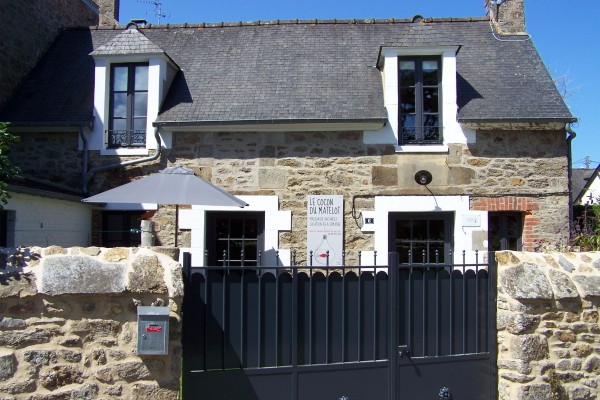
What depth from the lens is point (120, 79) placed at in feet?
33.3

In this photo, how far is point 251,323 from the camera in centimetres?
479

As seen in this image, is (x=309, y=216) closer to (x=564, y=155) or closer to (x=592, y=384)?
(x=564, y=155)

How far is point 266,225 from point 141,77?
140 inches

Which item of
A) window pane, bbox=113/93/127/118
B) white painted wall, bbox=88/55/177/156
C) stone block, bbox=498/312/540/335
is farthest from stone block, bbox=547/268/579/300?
window pane, bbox=113/93/127/118

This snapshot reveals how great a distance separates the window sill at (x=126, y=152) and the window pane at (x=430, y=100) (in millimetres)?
4903

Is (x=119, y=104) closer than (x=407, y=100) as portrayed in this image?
No

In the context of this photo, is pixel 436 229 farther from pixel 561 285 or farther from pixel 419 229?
pixel 561 285

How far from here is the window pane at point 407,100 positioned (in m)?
9.70

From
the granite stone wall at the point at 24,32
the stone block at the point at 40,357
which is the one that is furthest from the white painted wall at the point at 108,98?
the stone block at the point at 40,357

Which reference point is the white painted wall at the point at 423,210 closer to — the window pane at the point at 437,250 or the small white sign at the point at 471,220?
the small white sign at the point at 471,220

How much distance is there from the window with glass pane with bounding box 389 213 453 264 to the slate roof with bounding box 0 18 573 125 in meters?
1.78

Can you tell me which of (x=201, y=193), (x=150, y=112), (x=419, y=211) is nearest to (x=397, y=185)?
(x=419, y=211)

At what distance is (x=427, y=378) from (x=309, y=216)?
15.4 feet

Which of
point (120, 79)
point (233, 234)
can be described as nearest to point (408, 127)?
point (233, 234)
